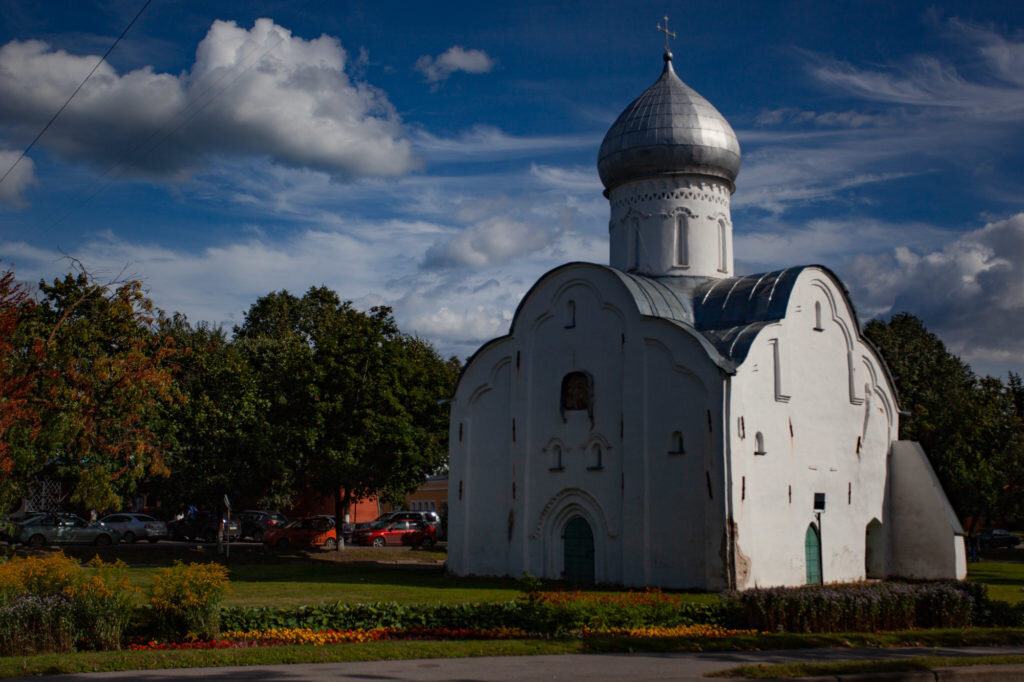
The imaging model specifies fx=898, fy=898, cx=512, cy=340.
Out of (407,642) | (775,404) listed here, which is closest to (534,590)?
(407,642)

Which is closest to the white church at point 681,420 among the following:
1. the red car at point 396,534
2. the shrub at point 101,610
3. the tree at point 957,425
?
the tree at point 957,425

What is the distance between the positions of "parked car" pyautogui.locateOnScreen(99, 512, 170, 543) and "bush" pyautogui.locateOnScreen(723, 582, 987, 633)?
87.8 ft

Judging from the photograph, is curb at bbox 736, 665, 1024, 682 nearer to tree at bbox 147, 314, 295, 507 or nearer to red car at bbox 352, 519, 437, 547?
tree at bbox 147, 314, 295, 507

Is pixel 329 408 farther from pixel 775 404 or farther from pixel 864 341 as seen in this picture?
pixel 864 341

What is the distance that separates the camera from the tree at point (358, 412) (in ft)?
93.6

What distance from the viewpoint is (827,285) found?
23.0 m

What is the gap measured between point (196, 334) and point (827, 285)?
2443 centimetres

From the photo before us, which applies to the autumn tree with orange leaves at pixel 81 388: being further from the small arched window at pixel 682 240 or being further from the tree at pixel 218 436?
the small arched window at pixel 682 240

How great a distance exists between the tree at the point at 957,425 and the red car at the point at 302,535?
67.3 feet

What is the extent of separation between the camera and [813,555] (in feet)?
69.3

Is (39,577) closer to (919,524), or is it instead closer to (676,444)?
(676,444)

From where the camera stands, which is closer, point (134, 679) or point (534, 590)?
point (134, 679)

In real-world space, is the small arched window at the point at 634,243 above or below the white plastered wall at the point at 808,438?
above

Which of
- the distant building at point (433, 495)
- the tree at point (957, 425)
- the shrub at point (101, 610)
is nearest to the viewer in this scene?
the shrub at point (101, 610)
